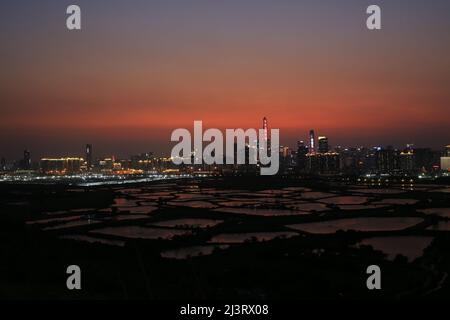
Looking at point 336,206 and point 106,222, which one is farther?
point 336,206

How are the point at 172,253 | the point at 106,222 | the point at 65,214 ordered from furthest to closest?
the point at 65,214, the point at 106,222, the point at 172,253

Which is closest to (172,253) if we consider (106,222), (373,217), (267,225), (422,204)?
(267,225)

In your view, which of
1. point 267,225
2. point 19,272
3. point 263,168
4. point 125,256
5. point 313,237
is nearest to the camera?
point 19,272

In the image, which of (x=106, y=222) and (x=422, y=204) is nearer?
(x=106, y=222)

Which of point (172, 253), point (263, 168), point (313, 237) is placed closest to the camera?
point (172, 253)
